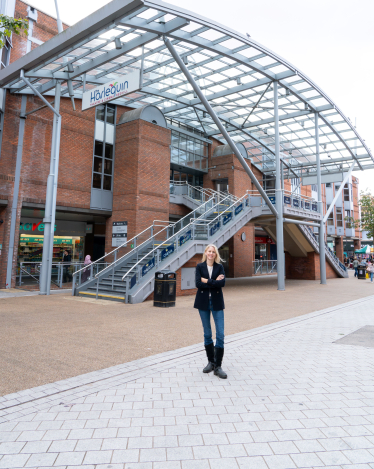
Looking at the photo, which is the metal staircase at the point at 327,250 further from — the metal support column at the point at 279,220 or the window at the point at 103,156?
the window at the point at 103,156

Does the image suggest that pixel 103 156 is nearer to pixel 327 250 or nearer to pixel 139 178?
pixel 139 178

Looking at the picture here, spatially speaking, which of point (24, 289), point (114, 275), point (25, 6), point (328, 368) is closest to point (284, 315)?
point (328, 368)

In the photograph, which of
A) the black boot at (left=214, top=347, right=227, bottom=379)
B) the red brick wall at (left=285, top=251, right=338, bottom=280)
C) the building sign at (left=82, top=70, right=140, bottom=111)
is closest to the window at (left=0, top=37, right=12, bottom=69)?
the building sign at (left=82, top=70, right=140, bottom=111)

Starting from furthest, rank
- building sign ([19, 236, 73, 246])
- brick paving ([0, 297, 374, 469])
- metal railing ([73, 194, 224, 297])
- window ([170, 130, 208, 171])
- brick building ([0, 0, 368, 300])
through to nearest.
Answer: window ([170, 130, 208, 171]), building sign ([19, 236, 73, 246]), brick building ([0, 0, 368, 300]), metal railing ([73, 194, 224, 297]), brick paving ([0, 297, 374, 469])

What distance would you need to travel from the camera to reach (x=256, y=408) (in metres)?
3.77

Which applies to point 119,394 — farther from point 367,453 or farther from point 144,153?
point 144,153

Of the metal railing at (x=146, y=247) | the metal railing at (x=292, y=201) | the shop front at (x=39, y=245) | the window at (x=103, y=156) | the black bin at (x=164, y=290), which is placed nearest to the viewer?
the black bin at (x=164, y=290)

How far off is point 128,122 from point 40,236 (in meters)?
8.37

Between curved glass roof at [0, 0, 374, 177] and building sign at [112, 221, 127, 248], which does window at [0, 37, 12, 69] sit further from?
building sign at [112, 221, 127, 248]

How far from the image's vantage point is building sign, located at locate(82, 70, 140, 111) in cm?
1194

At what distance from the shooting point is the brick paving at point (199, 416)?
9.24 feet

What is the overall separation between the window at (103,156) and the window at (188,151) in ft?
17.4

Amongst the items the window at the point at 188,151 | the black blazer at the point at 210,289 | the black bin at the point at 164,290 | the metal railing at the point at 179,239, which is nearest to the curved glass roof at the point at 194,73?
the window at the point at 188,151

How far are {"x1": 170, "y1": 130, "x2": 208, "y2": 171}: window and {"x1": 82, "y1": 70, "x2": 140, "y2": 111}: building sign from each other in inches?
435
